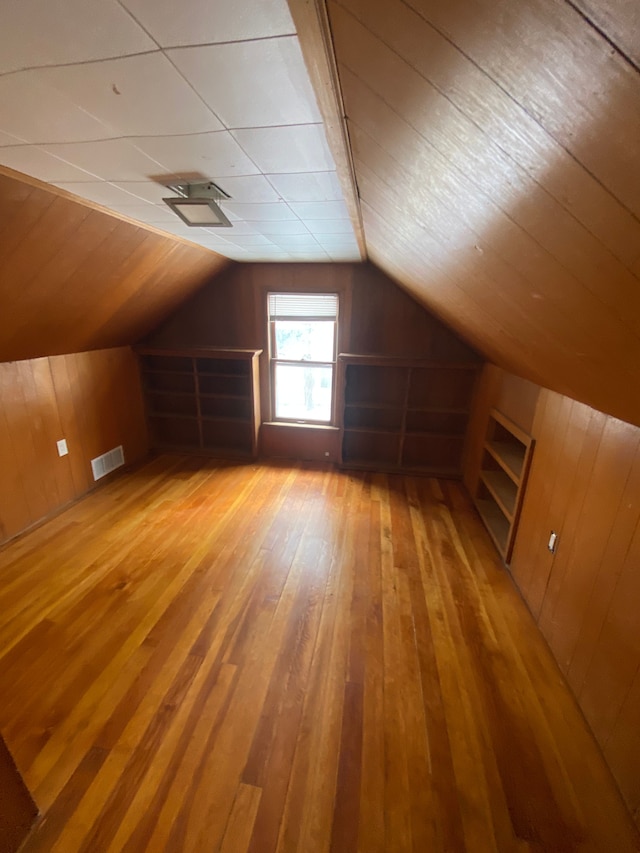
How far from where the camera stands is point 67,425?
3.23 metres

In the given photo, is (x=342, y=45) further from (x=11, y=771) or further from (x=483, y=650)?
(x=483, y=650)

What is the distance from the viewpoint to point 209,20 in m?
0.76

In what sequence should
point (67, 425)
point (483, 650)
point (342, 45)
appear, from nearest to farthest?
1. point (342, 45)
2. point (483, 650)
3. point (67, 425)

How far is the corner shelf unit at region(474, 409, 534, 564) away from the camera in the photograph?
8.16 feet

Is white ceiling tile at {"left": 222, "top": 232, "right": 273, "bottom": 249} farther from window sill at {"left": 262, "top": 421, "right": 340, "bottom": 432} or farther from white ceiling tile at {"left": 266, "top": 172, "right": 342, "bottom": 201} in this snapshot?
window sill at {"left": 262, "top": 421, "right": 340, "bottom": 432}

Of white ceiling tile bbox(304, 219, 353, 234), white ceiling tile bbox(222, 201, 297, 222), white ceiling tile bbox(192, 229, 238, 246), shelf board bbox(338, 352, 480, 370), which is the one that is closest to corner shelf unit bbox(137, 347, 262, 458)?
shelf board bbox(338, 352, 480, 370)

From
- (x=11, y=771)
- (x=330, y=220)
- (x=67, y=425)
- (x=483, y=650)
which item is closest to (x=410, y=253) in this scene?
(x=330, y=220)

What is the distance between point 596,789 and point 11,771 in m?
2.11

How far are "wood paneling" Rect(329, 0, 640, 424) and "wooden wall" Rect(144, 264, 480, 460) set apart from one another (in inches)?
90.6

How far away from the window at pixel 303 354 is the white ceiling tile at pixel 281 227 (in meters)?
1.29

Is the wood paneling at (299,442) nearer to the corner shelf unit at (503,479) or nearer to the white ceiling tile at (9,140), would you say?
the corner shelf unit at (503,479)

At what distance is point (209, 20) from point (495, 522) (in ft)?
11.0

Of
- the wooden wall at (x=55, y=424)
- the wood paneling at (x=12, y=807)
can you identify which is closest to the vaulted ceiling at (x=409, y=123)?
the wooden wall at (x=55, y=424)

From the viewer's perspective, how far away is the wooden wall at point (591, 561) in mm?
1389
